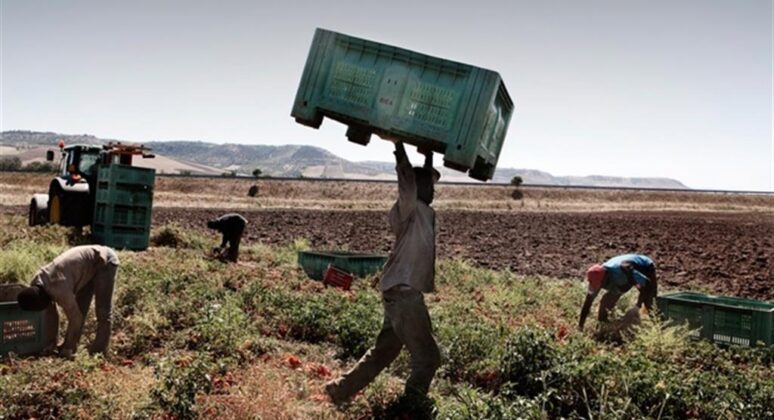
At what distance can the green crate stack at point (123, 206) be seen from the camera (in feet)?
51.8

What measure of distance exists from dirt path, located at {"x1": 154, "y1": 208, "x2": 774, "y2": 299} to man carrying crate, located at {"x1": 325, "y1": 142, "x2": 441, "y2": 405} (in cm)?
1233

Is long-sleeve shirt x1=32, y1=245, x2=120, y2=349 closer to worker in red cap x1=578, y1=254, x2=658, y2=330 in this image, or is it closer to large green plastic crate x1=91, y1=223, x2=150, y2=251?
worker in red cap x1=578, y1=254, x2=658, y2=330

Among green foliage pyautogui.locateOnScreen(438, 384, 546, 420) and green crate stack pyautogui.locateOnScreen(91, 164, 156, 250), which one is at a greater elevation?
green foliage pyautogui.locateOnScreen(438, 384, 546, 420)

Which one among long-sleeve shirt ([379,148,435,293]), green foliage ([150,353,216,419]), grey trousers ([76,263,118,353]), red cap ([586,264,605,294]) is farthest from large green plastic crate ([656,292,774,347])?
grey trousers ([76,263,118,353])

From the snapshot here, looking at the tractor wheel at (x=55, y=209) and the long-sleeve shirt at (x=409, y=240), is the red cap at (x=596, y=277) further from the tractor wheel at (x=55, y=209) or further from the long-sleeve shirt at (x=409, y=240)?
the tractor wheel at (x=55, y=209)

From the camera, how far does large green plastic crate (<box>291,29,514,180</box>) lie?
5.76 meters

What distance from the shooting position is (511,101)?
6766 millimetres

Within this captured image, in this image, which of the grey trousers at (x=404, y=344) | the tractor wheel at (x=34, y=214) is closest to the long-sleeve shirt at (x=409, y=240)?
the grey trousers at (x=404, y=344)

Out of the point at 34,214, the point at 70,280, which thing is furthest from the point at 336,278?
the point at 34,214

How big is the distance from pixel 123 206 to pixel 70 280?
9.50 meters

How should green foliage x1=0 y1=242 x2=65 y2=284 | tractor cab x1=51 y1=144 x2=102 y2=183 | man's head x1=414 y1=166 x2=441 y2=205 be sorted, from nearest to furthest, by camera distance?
man's head x1=414 y1=166 x2=441 y2=205 → green foliage x1=0 y1=242 x2=65 y2=284 → tractor cab x1=51 y1=144 x2=102 y2=183

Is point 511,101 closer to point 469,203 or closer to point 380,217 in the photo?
point 380,217

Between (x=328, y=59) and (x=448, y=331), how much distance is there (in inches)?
150

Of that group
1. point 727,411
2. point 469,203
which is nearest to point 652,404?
point 727,411
